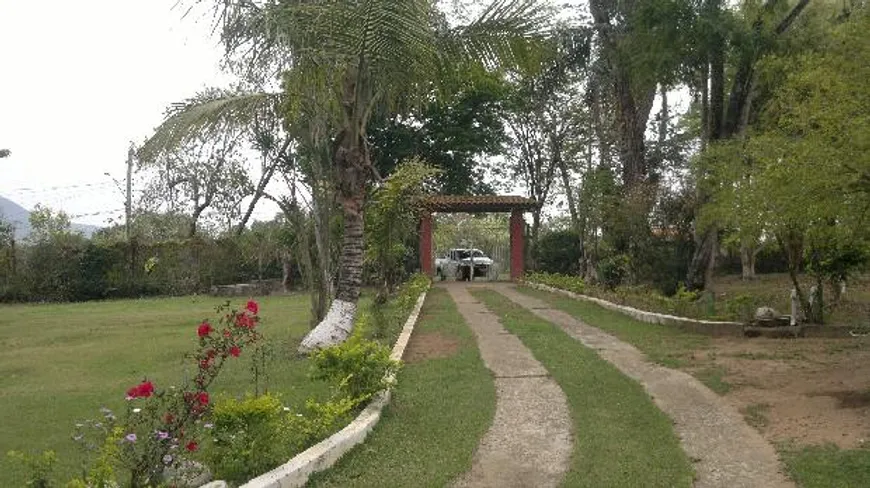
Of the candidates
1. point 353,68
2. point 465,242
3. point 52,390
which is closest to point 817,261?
point 353,68

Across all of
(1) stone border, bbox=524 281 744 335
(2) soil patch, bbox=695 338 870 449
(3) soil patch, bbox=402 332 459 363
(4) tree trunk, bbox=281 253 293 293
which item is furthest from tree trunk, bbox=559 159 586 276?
(2) soil patch, bbox=695 338 870 449

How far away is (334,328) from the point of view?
11.0 metres

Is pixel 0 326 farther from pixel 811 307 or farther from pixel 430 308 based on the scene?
pixel 811 307

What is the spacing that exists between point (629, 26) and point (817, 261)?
Result: 25.5ft

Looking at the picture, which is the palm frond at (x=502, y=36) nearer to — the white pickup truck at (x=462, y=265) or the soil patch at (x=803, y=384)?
the soil patch at (x=803, y=384)

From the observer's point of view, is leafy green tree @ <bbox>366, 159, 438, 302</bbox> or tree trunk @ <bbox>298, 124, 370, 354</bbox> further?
leafy green tree @ <bbox>366, 159, 438, 302</bbox>


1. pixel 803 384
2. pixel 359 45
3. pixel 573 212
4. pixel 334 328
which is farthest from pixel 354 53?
pixel 573 212

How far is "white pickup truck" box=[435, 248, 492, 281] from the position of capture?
1344 inches

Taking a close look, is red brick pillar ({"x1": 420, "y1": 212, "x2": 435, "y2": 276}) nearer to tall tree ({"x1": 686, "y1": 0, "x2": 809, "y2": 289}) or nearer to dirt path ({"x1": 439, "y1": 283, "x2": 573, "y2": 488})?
tall tree ({"x1": 686, "y1": 0, "x2": 809, "y2": 289})

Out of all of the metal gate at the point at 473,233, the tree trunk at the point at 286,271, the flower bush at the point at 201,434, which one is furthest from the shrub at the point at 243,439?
the metal gate at the point at 473,233

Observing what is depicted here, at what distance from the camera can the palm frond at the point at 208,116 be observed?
30.5 ft

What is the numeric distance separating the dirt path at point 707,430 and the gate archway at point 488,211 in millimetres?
16624

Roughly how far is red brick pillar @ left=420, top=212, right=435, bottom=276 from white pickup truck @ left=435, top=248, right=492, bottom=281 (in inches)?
203

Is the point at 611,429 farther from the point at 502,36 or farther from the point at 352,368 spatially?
the point at 502,36
